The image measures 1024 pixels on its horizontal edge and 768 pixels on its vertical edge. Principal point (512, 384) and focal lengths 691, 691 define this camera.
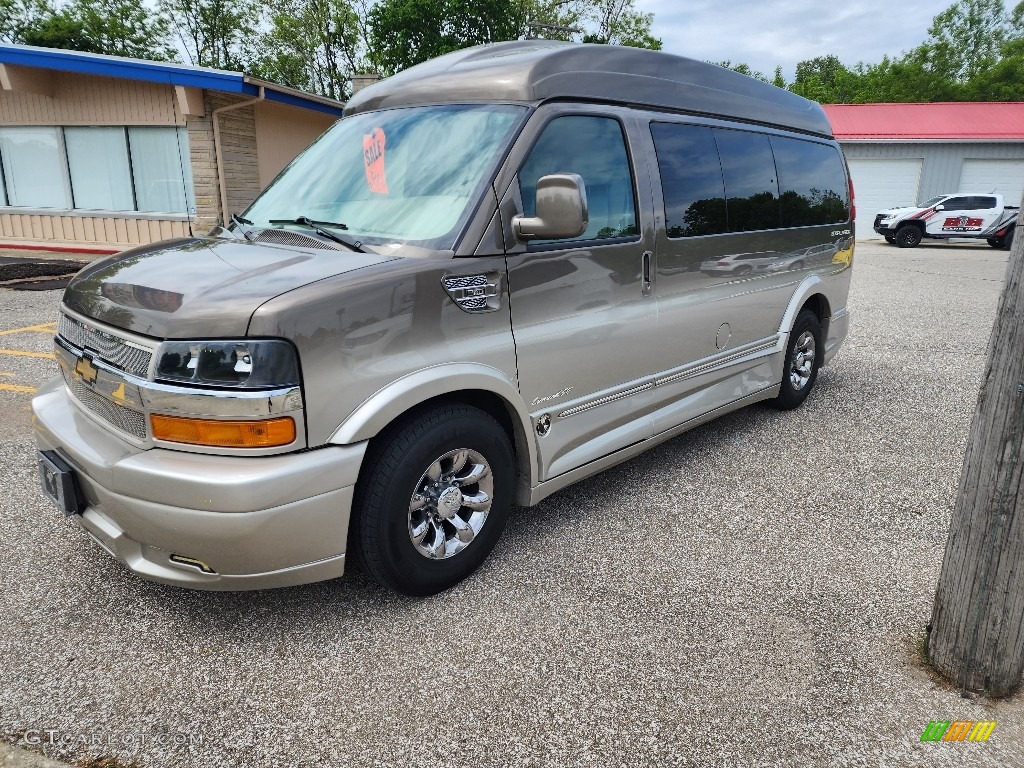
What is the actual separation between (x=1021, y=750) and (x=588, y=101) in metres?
3.04

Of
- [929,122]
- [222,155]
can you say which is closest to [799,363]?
[222,155]

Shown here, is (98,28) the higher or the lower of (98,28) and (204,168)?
the higher

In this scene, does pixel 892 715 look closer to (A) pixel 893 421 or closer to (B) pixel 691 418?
(B) pixel 691 418

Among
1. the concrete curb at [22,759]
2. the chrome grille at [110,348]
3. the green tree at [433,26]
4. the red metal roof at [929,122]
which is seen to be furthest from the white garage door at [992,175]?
the concrete curb at [22,759]

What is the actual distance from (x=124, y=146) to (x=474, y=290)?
1496cm

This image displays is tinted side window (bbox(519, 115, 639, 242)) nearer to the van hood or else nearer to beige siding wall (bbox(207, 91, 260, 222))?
the van hood

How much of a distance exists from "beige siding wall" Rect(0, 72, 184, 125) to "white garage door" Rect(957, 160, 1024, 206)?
26.6 meters

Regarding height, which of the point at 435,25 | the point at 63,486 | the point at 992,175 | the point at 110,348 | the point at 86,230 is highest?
the point at 435,25

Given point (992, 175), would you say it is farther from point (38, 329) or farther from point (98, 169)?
point (38, 329)

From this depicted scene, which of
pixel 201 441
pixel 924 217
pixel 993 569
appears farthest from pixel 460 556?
pixel 924 217

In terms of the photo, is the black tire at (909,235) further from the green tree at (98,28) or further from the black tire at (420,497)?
the green tree at (98,28)

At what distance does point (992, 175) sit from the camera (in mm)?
25672

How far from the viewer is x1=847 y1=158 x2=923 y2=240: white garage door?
26.1 metres

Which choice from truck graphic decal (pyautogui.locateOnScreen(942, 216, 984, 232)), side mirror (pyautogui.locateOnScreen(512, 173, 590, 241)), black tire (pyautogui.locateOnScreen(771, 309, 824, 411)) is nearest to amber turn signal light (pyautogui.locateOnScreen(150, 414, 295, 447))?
side mirror (pyautogui.locateOnScreen(512, 173, 590, 241))
